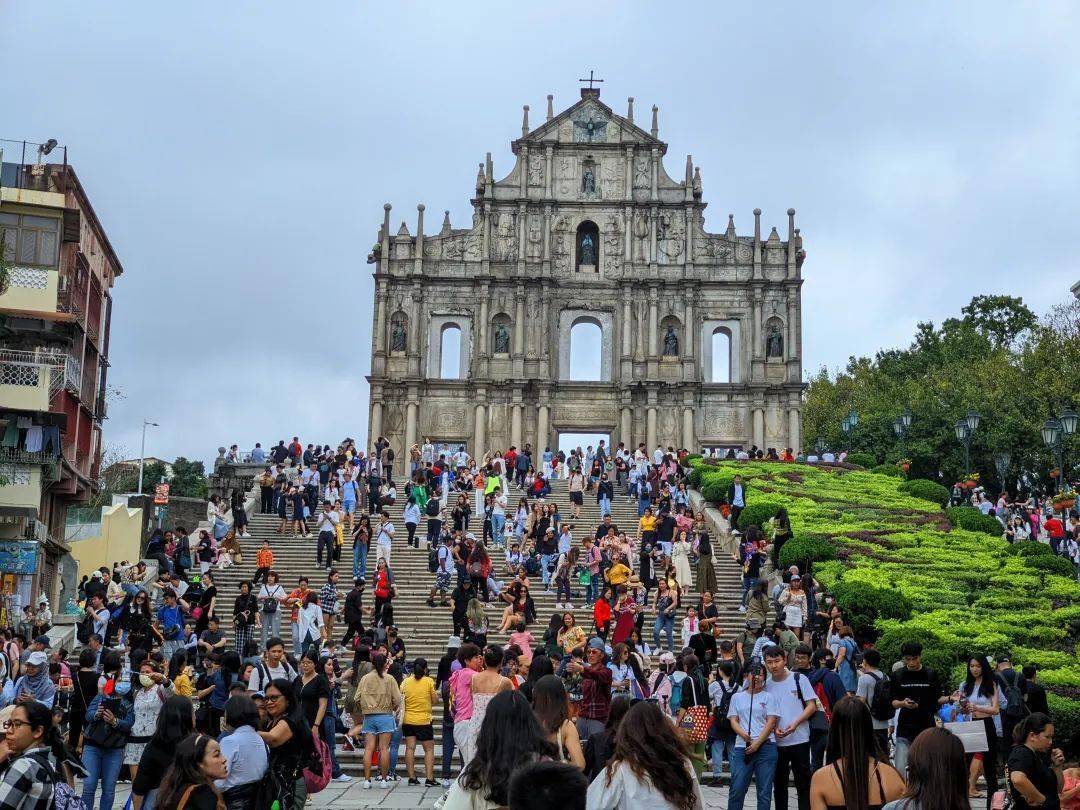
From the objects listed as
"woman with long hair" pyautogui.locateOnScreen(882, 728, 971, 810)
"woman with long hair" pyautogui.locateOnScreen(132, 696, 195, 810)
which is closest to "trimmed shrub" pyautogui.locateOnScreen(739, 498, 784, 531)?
"woman with long hair" pyautogui.locateOnScreen(132, 696, 195, 810)

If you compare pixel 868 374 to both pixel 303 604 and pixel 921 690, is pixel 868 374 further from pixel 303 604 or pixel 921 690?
pixel 921 690

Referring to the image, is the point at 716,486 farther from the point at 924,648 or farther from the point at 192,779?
the point at 192,779

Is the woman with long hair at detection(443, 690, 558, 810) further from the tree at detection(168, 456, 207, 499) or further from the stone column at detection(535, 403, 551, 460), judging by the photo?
the tree at detection(168, 456, 207, 499)

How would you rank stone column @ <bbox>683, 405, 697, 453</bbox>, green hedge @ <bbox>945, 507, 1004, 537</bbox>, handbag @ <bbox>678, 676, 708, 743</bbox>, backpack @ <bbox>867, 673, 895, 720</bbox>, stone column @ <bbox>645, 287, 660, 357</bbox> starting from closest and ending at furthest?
backpack @ <bbox>867, 673, 895, 720</bbox>
handbag @ <bbox>678, 676, 708, 743</bbox>
green hedge @ <bbox>945, 507, 1004, 537</bbox>
stone column @ <bbox>683, 405, 697, 453</bbox>
stone column @ <bbox>645, 287, 660, 357</bbox>

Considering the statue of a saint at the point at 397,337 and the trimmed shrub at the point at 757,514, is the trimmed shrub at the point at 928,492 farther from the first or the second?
the statue of a saint at the point at 397,337

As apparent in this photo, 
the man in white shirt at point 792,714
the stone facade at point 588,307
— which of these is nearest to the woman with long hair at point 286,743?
the man in white shirt at point 792,714

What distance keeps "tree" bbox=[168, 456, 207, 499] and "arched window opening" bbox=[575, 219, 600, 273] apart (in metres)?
28.4

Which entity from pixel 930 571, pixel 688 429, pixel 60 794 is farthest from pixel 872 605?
pixel 688 429

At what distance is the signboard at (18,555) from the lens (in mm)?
33188

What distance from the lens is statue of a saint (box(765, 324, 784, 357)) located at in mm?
53906

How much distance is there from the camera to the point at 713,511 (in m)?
36.8

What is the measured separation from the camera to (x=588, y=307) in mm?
54719

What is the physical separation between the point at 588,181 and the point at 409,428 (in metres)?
11.8

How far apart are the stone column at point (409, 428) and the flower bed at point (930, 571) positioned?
1396 cm
